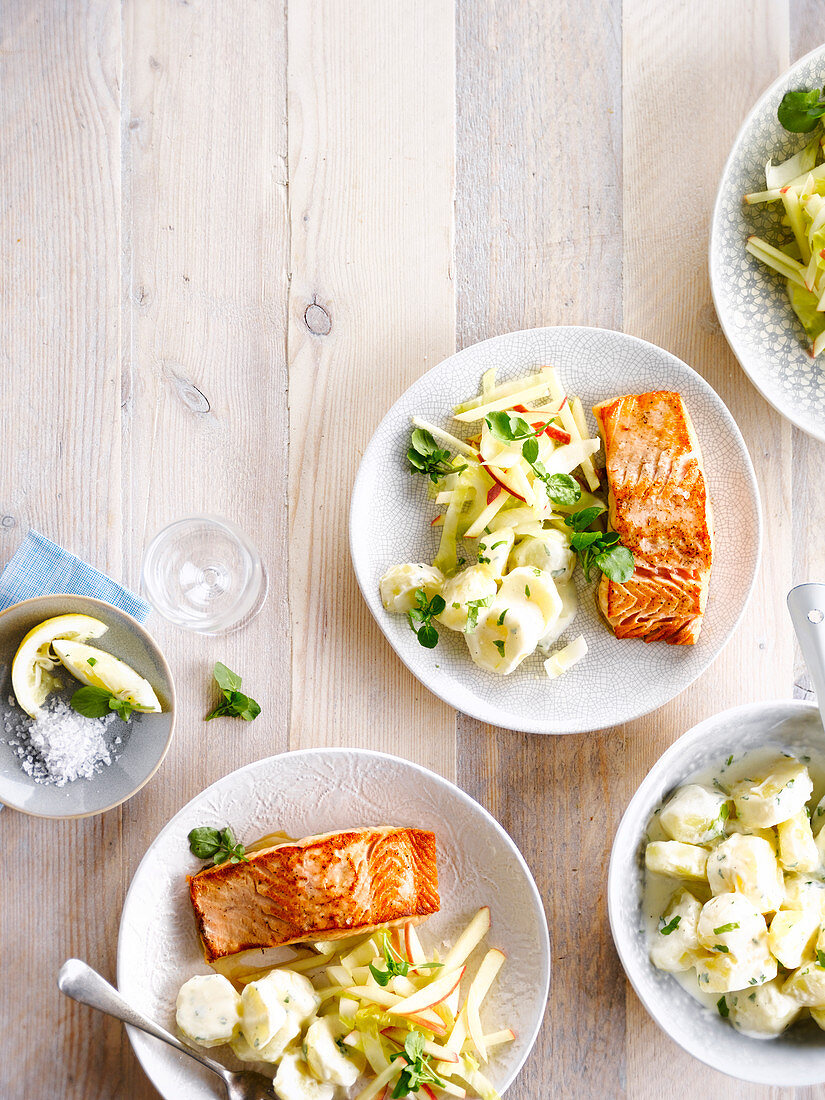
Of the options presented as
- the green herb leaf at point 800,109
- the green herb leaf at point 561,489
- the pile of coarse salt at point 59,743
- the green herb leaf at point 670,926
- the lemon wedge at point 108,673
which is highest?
the green herb leaf at point 800,109

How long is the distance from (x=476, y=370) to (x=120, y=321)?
0.80 metres

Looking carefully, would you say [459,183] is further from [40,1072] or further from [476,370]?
[40,1072]

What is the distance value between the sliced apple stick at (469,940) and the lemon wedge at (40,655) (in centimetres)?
91

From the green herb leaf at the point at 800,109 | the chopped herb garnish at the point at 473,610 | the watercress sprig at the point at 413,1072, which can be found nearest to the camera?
the watercress sprig at the point at 413,1072

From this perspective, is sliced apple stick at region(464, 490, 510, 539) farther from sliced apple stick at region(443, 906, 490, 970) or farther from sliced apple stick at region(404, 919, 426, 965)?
sliced apple stick at region(404, 919, 426, 965)

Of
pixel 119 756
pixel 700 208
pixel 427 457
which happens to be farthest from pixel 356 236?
pixel 119 756

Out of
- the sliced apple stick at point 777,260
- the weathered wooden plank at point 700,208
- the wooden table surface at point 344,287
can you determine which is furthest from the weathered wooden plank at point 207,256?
the sliced apple stick at point 777,260

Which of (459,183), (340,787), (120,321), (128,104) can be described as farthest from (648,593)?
(128,104)

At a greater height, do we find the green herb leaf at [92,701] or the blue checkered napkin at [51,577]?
the blue checkered napkin at [51,577]

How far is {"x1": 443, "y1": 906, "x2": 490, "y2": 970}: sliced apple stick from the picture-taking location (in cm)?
175

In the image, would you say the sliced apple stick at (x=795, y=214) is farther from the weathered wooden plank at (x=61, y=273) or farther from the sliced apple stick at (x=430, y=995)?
the sliced apple stick at (x=430, y=995)

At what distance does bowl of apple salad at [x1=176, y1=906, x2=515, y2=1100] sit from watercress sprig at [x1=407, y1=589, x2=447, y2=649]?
58 cm

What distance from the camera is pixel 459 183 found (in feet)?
6.40

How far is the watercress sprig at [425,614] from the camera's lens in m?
1.75
